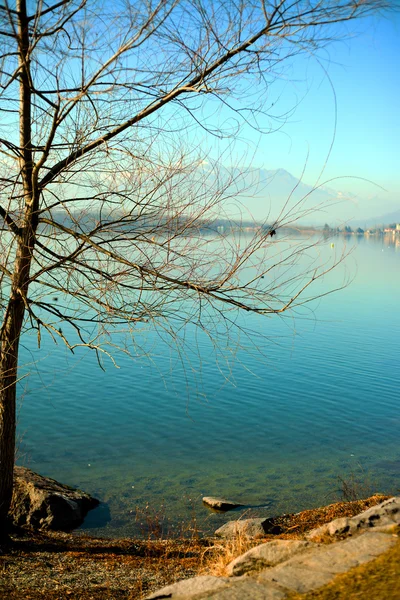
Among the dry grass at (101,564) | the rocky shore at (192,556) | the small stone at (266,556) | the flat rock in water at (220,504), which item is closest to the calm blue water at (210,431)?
the flat rock in water at (220,504)

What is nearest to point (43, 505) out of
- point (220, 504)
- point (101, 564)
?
point (101, 564)

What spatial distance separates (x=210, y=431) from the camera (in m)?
16.6

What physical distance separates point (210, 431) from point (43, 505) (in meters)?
6.65

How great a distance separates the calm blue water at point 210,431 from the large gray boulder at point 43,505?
0.42 metres

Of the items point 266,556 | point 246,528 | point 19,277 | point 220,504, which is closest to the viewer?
point 266,556

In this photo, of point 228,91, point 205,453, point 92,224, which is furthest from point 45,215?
point 205,453

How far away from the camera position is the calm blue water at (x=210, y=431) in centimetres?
1288

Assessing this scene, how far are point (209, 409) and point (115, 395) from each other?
2936mm

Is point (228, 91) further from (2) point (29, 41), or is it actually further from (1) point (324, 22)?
(2) point (29, 41)

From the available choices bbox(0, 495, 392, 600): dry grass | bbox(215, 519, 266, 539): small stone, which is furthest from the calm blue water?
bbox(0, 495, 392, 600): dry grass

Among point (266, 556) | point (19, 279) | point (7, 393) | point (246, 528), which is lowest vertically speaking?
point (246, 528)

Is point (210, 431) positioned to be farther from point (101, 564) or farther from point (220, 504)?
point (101, 564)

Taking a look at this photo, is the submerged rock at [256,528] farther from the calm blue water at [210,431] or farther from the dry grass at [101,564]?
the calm blue water at [210,431]

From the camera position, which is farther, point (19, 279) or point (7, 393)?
point (7, 393)
